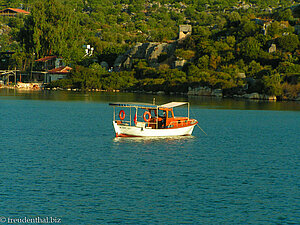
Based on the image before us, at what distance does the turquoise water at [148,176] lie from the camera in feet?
81.0

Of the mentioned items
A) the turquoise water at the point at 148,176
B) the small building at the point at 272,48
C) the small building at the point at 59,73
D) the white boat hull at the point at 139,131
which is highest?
the small building at the point at 272,48

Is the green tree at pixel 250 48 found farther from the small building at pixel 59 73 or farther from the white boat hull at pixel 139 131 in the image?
the white boat hull at pixel 139 131

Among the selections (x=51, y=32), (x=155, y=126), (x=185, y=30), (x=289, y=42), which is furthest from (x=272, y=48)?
(x=155, y=126)

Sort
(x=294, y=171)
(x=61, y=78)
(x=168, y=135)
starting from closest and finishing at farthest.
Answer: (x=294, y=171) < (x=168, y=135) < (x=61, y=78)

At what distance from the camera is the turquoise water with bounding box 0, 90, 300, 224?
24.7m

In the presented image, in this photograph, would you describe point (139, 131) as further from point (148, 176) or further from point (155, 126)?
point (148, 176)

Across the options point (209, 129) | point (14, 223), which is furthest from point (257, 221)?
point (209, 129)

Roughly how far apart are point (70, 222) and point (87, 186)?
6.35 meters

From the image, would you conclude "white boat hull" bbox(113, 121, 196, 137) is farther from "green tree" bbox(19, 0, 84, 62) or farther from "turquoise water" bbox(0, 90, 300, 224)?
"green tree" bbox(19, 0, 84, 62)

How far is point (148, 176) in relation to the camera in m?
32.4

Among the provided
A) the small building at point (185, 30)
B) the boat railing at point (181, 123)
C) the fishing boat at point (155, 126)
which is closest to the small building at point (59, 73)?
the small building at point (185, 30)

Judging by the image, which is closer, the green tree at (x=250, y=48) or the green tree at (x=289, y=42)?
the green tree at (x=289, y=42)

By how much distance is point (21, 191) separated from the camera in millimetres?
27703

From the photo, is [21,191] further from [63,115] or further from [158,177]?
[63,115]
